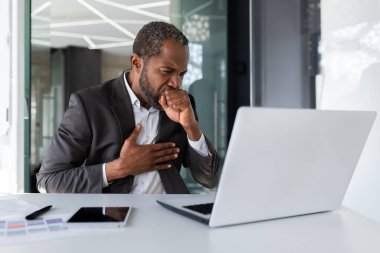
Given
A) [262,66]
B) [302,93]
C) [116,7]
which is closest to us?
Answer: [302,93]

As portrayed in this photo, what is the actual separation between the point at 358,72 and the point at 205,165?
0.95 m

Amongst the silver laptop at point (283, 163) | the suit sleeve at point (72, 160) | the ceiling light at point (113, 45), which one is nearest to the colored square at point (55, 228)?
the silver laptop at point (283, 163)

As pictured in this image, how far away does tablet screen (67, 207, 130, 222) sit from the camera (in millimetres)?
789

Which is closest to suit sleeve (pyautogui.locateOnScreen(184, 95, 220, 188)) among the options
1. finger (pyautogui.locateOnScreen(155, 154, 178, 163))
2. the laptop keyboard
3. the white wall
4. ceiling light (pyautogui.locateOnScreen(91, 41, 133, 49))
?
finger (pyautogui.locateOnScreen(155, 154, 178, 163))

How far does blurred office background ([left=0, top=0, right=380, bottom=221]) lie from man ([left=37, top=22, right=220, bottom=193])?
95 cm

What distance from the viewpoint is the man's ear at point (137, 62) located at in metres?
1.73

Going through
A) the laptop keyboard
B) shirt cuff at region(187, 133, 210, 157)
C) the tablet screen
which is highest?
shirt cuff at region(187, 133, 210, 157)

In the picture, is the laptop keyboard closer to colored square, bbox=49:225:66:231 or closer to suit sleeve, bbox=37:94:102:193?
colored square, bbox=49:225:66:231

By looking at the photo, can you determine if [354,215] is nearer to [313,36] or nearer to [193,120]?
[193,120]

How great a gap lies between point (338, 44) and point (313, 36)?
39cm

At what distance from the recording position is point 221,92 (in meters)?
3.36

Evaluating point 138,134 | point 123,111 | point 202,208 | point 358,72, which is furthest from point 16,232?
point 358,72

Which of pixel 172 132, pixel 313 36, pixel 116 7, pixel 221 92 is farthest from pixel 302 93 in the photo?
pixel 116 7

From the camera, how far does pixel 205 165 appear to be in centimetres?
160
